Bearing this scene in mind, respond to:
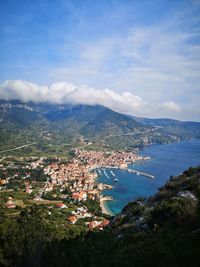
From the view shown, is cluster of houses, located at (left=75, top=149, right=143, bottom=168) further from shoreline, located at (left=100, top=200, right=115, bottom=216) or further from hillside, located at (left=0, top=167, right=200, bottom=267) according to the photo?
hillside, located at (left=0, top=167, right=200, bottom=267)

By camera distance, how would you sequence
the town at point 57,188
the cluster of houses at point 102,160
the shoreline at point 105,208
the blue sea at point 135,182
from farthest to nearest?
the cluster of houses at point 102,160, the blue sea at point 135,182, the shoreline at point 105,208, the town at point 57,188

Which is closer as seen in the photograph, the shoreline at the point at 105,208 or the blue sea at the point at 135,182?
the shoreline at the point at 105,208

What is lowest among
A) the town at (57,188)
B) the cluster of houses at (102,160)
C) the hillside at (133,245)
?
the town at (57,188)

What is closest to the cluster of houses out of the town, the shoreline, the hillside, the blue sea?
the town

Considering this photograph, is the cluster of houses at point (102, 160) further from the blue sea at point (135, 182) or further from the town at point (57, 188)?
the blue sea at point (135, 182)

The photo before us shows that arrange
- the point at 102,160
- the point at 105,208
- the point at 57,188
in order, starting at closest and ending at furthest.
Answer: the point at 105,208 < the point at 57,188 < the point at 102,160

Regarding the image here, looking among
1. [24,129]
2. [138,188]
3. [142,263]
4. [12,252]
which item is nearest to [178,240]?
[142,263]

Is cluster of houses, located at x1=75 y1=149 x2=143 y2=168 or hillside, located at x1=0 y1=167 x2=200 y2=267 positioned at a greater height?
hillside, located at x1=0 y1=167 x2=200 y2=267

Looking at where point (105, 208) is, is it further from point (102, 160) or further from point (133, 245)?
point (102, 160)

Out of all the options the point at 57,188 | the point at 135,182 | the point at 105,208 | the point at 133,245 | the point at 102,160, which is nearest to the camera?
the point at 133,245

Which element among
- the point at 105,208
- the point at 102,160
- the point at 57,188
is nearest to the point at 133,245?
the point at 105,208

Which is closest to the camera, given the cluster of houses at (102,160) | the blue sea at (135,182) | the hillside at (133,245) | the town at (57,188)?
the hillside at (133,245)

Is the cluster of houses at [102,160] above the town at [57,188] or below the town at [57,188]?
above

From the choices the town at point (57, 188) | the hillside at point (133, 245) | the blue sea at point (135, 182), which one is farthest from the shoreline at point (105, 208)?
the hillside at point (133, 245)
